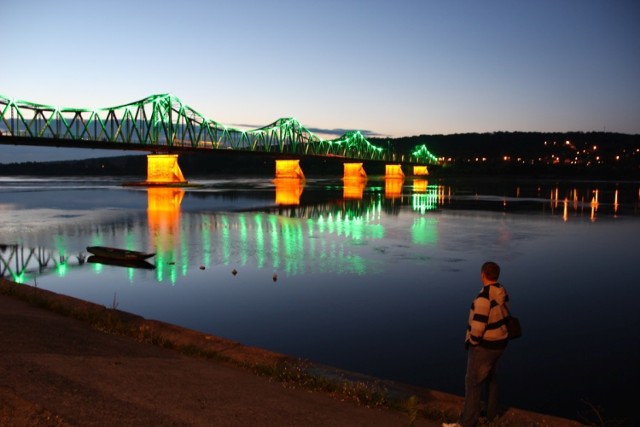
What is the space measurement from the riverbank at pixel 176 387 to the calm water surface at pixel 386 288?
206 centimetres

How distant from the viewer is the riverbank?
19.7 ft

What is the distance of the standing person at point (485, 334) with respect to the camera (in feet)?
19.2

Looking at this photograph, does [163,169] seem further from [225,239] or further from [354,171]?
[225,239]

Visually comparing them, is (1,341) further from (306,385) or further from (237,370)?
(306,385)

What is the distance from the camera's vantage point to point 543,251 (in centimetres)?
2536

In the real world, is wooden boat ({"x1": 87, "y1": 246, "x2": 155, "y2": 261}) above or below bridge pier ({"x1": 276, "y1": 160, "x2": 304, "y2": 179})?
below

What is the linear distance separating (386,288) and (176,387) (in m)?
10.6

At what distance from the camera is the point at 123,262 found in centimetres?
2119

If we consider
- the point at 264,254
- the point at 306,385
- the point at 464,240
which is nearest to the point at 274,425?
the point at 306,385

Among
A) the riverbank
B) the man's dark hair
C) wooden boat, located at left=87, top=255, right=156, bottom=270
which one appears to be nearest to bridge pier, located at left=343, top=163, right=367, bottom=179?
wooden boat, located at left=87, top=255, right=156, bottom=270

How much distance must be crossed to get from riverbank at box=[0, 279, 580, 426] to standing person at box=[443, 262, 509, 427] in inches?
26.6

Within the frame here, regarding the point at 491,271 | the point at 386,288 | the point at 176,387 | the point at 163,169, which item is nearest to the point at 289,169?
the point at 163,169

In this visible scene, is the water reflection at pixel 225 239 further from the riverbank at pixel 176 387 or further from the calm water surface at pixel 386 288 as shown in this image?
the riverbank at pixel 176 387

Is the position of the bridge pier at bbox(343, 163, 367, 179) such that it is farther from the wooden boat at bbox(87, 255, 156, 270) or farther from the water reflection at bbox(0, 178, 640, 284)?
the wooden boat at bbox(87, 255, 156, 270)
